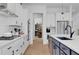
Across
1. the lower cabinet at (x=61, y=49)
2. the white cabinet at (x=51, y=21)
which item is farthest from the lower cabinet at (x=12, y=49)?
the white cabinet at (x=51, y=21)

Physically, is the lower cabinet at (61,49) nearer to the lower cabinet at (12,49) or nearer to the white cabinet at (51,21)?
the lower cabinet at (12,49)

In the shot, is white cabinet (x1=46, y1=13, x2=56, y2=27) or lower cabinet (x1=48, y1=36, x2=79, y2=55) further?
white cabinet (x1=46, y1=13, x2=56, y2=27)

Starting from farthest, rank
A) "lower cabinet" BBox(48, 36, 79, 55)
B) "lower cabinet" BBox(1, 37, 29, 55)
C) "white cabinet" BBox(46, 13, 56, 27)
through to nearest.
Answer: "white cabinet" BBox(46, 13, 56, 27), "lower cabinet" BBox(1, 37, 29, 55), "lower cabinet" BBox(48, 36, 79, 55)

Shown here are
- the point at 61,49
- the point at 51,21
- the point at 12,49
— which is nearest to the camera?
the point at 61,49

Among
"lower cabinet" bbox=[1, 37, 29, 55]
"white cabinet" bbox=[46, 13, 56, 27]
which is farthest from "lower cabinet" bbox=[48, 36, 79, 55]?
"white cabinet" bbox=[46, 13, 56, 27]

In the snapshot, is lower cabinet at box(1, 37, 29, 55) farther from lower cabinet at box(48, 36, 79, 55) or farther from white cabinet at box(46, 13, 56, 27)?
white cabinet at box(46, 13, 56, 27)

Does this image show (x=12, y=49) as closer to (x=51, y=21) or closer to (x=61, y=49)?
(x=61, y=49)

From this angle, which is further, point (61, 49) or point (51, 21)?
point (51, 21)

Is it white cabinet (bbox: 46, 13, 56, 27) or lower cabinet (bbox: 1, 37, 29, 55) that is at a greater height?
white cabinet (bbox: 46, 13, 56, 27)

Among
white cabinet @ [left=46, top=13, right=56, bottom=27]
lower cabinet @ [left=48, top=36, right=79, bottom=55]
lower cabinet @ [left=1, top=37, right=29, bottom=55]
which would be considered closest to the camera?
lower cabinet @ [left=48, top=36, right=79, bottom=55]

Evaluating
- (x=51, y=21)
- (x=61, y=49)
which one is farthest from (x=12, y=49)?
(x=51, y=21)

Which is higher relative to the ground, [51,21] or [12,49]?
[51,21]
